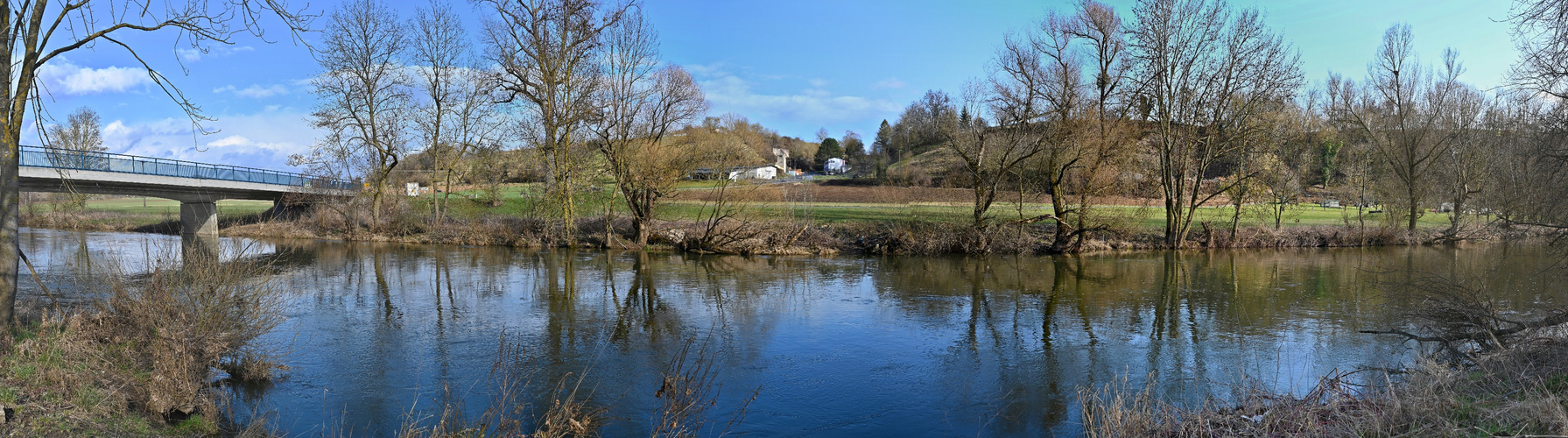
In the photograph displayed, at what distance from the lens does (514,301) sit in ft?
52.4

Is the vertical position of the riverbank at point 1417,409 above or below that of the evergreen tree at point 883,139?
below

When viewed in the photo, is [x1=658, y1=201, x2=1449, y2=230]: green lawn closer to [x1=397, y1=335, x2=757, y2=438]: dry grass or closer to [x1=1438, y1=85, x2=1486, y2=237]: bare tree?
[x1=1438, y1=85, x2=1486, y2=237]: bare tree

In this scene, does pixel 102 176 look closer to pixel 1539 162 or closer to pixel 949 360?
pixel 949 360

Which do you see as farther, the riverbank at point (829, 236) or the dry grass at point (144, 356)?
the riverbank at point (829, 236)

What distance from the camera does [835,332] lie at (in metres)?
13.2

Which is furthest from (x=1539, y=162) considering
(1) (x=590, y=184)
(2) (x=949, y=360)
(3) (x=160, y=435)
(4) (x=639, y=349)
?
(1) (x=590, y=184)

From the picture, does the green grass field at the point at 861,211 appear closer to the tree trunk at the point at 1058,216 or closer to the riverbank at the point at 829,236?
the riverbank at the point at 829,236

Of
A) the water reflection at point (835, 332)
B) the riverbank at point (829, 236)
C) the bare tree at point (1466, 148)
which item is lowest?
the water reflection at point (835, 332)

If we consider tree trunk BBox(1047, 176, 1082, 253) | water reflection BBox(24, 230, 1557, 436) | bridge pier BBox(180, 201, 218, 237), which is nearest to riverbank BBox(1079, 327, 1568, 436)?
water reflection BBox(24, 230, 1557, 436)

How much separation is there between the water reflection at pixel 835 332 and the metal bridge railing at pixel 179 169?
5.74m

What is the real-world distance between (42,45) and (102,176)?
88.7 ft

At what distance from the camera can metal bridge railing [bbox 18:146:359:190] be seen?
1076 inches

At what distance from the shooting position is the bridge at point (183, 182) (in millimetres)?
27531

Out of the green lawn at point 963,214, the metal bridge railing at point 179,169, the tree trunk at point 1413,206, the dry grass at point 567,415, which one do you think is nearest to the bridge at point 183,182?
the metal bridge railing at point 179,169
